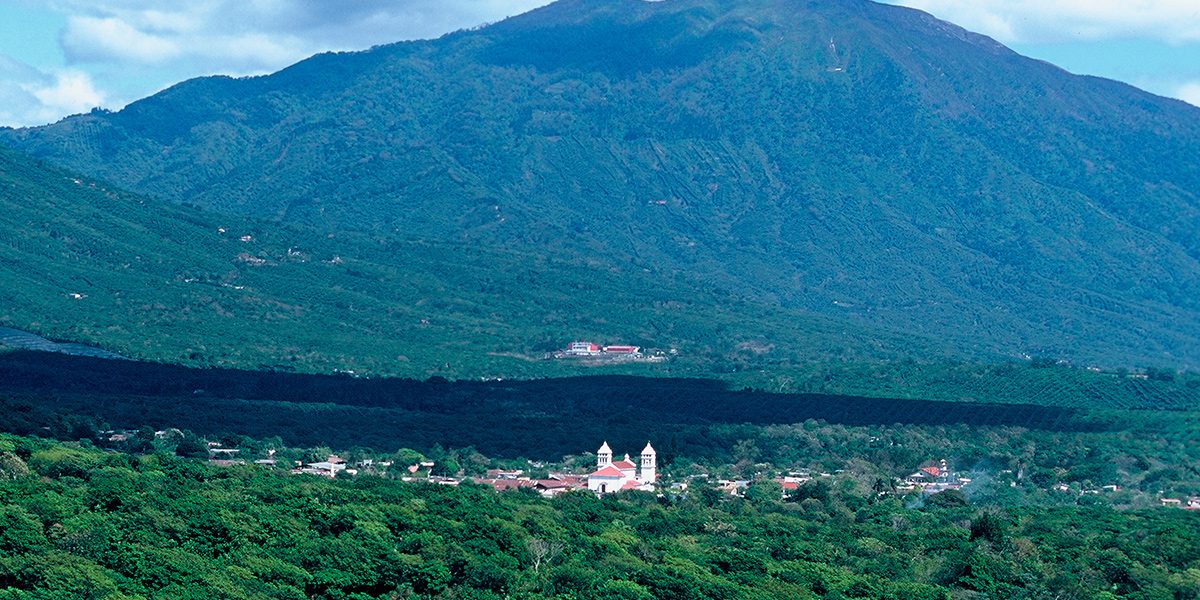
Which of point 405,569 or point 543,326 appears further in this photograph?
point 543,326

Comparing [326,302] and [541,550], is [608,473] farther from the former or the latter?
[326,302]

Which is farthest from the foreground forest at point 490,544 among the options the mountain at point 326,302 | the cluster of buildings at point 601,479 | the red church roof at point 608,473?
the mountain at point 326,302

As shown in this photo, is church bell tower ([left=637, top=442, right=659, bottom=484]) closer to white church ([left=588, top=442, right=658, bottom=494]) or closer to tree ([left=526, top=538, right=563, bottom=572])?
white church ([left=588, top=442, right=658, bottom=494])

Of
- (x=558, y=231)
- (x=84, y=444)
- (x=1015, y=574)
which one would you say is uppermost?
(x=558, y=231)

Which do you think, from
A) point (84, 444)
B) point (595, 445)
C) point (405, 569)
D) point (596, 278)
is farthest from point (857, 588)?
point (596, 278)

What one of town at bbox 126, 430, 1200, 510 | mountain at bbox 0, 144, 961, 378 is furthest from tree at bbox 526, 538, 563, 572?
mountain at bbox 0, 144, 961, 378

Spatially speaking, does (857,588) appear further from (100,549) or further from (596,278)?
(596,278)

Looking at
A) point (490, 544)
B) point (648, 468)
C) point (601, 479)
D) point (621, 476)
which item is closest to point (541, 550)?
point (490, 544)
